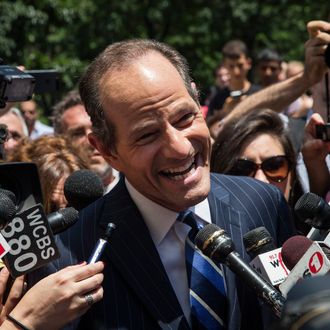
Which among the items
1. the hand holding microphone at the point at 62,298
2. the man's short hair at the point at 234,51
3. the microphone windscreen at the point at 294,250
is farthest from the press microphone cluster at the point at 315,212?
the man's short hair at the point at 234,51

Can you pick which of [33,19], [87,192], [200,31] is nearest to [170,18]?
[200,31]

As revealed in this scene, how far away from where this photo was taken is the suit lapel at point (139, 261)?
106 inches

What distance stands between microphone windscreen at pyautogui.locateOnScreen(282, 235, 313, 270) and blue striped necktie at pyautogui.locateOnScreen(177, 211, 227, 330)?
1.19 ft

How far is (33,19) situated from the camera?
14.1 meters

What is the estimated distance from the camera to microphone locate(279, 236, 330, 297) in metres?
2.18

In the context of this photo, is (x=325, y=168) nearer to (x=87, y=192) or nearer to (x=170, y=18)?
(x=87, y=192)

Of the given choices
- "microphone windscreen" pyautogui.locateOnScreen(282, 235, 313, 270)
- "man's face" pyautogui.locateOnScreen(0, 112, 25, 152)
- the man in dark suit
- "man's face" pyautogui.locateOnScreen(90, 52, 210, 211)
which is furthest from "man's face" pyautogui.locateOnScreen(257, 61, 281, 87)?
"microphone windscreen" pyautogui.locateOnScreen(282, 235, 313, 270)

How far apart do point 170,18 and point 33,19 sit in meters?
5.04

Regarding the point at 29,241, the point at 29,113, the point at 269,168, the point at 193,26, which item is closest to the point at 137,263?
the point at 29,241

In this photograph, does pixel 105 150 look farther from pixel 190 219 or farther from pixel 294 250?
pixel 294 250

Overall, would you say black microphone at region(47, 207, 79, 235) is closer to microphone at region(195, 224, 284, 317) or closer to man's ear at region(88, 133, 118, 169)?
man's ear at region(88, 133, 118, 169)

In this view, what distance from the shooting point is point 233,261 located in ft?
7.70

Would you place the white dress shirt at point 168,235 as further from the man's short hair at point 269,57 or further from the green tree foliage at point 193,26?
the green tree foliage at point 193,26

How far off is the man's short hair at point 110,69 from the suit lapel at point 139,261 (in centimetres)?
24
